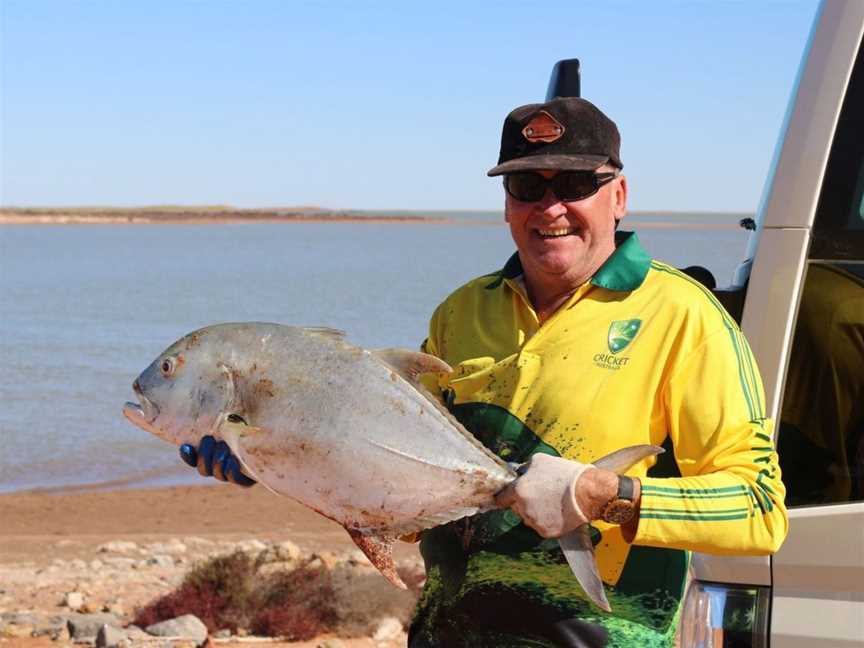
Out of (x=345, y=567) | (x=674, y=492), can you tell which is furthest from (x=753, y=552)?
(x=345, y=567)

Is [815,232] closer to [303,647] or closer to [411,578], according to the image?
[303,647]

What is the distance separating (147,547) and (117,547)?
0.28 m

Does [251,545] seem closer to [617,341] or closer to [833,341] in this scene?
[833,341]

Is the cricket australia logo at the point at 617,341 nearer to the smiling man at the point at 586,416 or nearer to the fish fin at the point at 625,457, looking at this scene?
the smiling man at the point at 586,416

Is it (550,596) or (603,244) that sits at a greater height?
(603,244)

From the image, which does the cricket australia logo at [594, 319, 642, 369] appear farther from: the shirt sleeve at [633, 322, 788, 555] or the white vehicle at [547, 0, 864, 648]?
the white vehicle at [547, 0, 864, 648]

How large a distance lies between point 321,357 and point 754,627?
128cm

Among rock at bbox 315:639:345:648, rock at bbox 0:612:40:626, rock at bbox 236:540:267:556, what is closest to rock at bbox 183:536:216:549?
rock at bbox 236:540:267:556

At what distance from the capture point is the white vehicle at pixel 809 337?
3371 millimetres

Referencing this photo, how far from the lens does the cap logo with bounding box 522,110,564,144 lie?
10.6ft

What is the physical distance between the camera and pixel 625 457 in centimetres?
288

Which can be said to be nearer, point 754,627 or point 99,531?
point 754,627

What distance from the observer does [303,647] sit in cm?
829

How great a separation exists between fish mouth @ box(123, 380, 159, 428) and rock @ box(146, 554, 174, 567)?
8.31m
